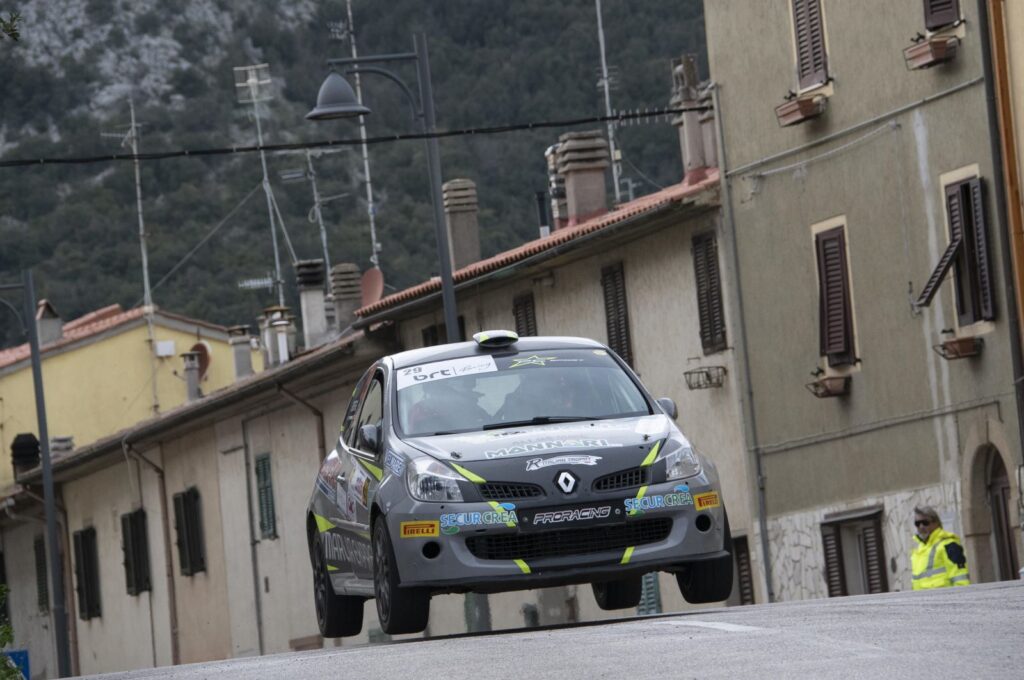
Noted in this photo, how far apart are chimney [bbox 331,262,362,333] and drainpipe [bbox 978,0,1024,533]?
Result: 28287mm

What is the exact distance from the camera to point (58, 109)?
102 metres

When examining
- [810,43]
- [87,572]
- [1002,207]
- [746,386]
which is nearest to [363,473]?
[1002,207]

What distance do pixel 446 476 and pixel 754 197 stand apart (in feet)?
53.0

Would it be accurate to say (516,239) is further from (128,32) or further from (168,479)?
(128,32)

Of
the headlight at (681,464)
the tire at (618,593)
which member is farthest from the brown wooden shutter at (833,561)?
the headlight at (681,464)

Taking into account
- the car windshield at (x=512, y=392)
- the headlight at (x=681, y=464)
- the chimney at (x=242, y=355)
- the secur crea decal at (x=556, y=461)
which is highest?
the chimney at (x=242, y=355)

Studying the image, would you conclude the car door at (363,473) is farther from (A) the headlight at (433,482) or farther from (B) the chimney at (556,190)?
(B) the chimney at (556,190)

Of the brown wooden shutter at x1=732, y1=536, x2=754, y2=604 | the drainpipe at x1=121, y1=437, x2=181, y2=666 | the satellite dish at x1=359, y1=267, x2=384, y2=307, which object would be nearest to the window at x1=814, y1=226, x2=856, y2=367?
the brown wooden shutter at x1=732, y1=536, x2=754, y2=604

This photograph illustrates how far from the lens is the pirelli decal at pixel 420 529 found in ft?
50.3

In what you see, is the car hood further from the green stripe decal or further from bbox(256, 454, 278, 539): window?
bbox(256, 454, 278, 539): window

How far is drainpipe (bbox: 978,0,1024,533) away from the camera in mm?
25125

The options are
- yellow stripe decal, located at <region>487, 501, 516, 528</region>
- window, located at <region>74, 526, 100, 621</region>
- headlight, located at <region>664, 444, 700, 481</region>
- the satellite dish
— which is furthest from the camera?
window, located at <region>74, 526, 100, 621</region>

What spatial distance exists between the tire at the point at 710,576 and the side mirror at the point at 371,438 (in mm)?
2101

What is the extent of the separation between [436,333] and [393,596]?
76.8 ft
